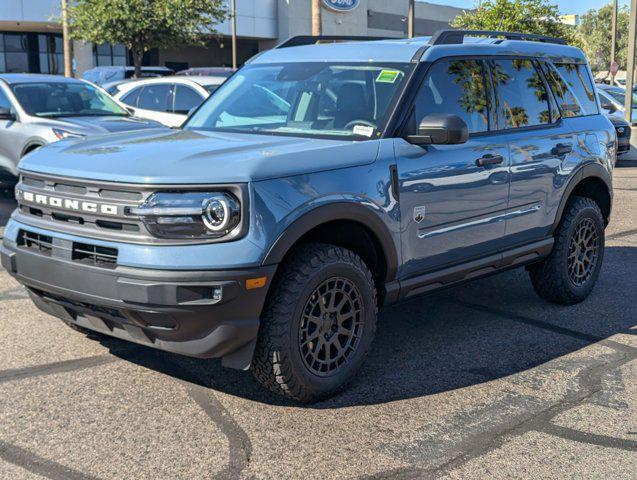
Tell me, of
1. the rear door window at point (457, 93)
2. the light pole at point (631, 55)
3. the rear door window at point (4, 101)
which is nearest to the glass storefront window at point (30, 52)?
the light pole at point (631, 55)

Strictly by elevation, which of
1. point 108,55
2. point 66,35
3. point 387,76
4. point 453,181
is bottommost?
point 453,181

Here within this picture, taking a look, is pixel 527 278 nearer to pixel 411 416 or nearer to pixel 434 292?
pixel 434 292

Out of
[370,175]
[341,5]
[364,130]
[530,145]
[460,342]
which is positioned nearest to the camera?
[370,175]

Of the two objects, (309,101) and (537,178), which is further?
(537,178)

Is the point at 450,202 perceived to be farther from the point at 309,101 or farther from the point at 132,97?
the point at 132,97

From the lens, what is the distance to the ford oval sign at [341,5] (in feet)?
154

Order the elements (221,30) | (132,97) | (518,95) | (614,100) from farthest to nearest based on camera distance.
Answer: (221,30)
(614,100)
(132,97)
(518,95)

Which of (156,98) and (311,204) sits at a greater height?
(156,98)

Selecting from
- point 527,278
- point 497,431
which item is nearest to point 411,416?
point 497,431

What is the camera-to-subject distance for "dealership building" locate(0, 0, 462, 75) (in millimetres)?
38438

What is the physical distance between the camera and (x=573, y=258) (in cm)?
617

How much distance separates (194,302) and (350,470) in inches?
40.5

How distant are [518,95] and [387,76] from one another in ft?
4.18

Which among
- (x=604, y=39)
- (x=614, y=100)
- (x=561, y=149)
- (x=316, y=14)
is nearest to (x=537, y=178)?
(x=561, y=149)
